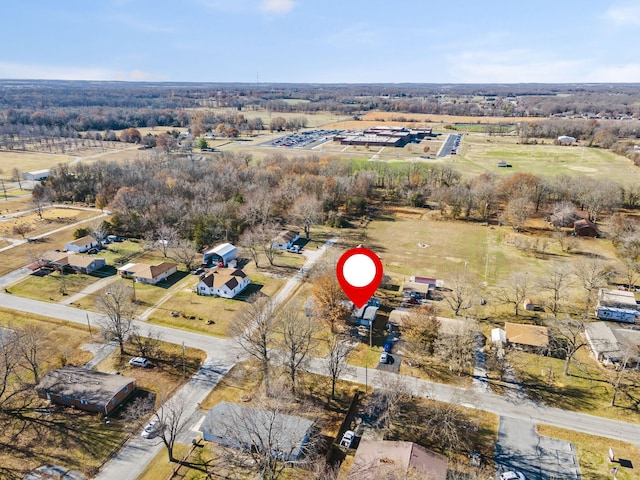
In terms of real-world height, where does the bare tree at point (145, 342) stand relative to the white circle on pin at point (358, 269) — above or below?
below

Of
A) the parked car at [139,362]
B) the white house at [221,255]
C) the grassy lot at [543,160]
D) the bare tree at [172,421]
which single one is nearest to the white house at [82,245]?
the white house at [221,255]

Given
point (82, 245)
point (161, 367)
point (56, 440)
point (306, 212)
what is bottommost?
point (56, 440)

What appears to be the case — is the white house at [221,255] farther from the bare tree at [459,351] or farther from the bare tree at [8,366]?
the bare tree at [459,351]

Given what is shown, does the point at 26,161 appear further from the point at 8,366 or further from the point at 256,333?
the point at 256,333

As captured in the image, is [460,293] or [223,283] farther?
[223,283]

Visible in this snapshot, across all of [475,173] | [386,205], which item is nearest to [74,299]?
[386,205]

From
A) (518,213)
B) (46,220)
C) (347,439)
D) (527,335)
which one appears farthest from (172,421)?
(46,220)

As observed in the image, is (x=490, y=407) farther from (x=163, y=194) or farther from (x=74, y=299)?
(x=163, y=194)
